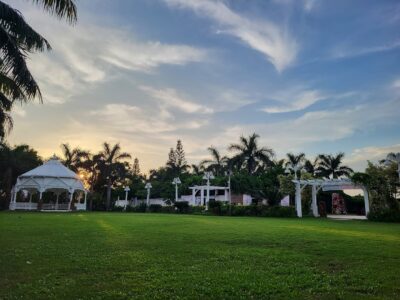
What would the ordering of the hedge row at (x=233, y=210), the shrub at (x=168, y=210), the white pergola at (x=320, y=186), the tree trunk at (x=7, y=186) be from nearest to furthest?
the white pergola at (x=320, y=186), the hedge row at (x=233, y=210), the shrub at (x=168, y=210), the tree trunk at (x=7, y=186)

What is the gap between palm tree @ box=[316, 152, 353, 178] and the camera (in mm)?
59125

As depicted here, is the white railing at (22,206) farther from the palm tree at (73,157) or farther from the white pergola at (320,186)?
the white pergola at (320,186)

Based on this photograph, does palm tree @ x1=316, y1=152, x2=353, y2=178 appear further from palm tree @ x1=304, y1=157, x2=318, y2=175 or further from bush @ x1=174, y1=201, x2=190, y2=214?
bush @ x1=174, y1=201, x2=190, y2=214

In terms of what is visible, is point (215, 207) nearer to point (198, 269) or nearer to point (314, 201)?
point (314, 201)

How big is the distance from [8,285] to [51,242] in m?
4.95

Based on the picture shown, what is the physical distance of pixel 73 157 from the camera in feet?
175

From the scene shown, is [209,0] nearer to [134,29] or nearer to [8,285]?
[134,29]

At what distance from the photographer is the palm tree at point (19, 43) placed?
1038 cm

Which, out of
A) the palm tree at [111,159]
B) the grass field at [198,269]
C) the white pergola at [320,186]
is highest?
the palm tree at [111,159]

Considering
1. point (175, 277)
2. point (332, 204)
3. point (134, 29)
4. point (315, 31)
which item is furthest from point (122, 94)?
point (332, 204)

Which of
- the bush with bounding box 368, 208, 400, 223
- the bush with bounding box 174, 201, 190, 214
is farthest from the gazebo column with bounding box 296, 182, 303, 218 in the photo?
the bush with bounding box 174, 201, 190, 214

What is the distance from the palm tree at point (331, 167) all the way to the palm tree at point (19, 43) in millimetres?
54096

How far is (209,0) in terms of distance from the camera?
12.7m

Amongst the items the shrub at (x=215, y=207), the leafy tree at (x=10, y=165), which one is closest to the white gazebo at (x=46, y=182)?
the leafy tree at (x=10, y=165)
